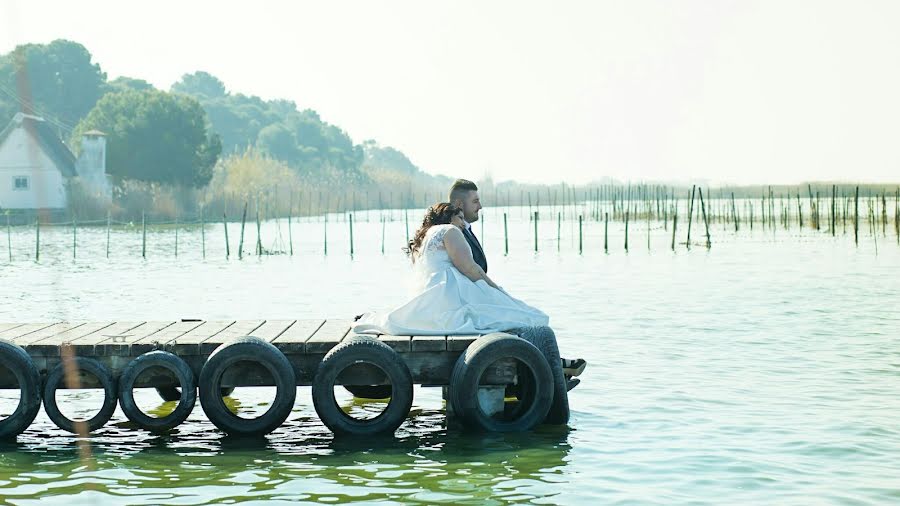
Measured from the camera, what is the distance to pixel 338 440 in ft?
32.2

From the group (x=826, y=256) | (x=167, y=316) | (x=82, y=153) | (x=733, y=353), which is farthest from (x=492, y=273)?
(x=82, y=153)

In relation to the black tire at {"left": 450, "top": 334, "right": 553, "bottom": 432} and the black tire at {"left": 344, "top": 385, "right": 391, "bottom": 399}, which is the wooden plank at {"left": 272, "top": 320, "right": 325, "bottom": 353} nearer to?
the black tire at {"left": 344, "top": 385, "right": 391, "bottom": 399}

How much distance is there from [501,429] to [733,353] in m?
6.74

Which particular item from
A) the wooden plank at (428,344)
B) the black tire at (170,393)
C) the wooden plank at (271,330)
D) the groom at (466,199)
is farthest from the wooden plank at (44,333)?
the groom at (466,199)

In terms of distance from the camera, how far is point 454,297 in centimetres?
1014

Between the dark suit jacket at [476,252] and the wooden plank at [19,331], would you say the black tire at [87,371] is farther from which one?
the dark suit jacket at [476,252]

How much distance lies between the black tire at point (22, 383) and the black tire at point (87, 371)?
0.09 meters

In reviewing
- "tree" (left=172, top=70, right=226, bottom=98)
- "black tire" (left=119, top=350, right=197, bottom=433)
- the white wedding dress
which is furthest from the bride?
"tree" (left=172, top=70, right=226, bottom=98)

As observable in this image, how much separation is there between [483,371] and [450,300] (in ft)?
2.77

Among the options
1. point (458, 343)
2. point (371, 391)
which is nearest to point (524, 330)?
point (458, 343)

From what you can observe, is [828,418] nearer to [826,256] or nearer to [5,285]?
[5,285]

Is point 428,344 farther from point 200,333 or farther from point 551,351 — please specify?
point 200,333

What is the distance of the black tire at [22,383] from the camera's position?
378 inches

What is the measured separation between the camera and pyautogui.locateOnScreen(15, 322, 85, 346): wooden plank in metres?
9.99
